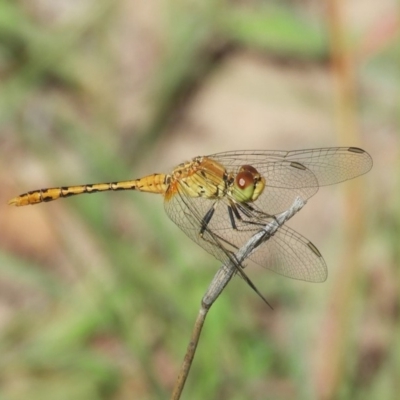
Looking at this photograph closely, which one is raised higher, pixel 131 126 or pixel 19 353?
pixel 131 126

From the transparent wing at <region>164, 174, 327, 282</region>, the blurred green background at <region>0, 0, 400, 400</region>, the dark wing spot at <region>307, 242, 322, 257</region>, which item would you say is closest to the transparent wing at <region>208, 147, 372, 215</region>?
the transparent wing at <region>164, 174, 327, 282</region>

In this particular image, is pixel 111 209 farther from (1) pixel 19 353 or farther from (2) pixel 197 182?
(2) pixel 197 182

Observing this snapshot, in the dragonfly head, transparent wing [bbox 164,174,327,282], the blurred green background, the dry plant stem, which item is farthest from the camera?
the blurred green background

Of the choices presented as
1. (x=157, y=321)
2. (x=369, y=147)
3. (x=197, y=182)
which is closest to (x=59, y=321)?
(x=157, y=321)

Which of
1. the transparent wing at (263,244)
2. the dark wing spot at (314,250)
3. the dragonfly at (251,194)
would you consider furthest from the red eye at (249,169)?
the dark wing spot at (314,250)

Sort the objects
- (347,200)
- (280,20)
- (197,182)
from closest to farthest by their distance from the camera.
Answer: (197,182) < (347,200) < (280,20)

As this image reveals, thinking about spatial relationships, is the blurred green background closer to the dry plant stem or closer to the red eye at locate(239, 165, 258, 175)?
the red eye at locate(239, 165, 258, 175)

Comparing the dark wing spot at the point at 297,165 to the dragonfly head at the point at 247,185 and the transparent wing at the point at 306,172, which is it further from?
the dragonfly head at the point at 247,185
